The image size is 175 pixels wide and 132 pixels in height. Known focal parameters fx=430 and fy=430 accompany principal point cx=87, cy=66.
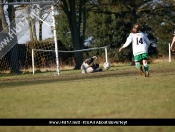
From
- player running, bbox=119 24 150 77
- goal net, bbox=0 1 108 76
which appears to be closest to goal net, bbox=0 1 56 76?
goal net, bbox=0 1 108 76

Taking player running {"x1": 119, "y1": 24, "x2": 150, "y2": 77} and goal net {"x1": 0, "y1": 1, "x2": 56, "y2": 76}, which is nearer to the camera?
player running {"x1": 119, "y1": 24, "x2": 150, "y2": 77}

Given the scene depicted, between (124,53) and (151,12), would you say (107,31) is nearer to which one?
(124,53)

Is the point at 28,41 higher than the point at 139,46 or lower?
higher

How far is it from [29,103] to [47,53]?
20.7 m

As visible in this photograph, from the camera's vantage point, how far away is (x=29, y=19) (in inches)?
936

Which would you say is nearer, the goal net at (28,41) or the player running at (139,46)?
the player running at (139,46)

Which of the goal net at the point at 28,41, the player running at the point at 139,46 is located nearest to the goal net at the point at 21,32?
the goal net at the point at 28,41

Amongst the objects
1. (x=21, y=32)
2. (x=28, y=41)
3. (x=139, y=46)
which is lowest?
(x=139, y=46)

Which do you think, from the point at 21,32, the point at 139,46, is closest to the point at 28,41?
the point at 21,32

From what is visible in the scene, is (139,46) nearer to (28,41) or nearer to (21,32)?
(21,32)

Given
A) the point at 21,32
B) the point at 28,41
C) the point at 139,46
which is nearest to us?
the point at 139,46

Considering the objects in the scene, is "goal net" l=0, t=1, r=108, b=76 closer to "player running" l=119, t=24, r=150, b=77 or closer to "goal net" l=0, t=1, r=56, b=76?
"goal net" l=0, t=1, r=56, b=76

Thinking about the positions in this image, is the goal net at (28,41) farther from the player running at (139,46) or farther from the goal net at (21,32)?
the player running at (139,46)

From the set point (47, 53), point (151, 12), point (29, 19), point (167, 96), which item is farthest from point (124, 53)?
point (167, 96)
